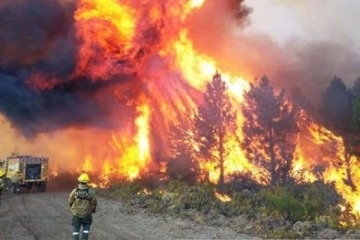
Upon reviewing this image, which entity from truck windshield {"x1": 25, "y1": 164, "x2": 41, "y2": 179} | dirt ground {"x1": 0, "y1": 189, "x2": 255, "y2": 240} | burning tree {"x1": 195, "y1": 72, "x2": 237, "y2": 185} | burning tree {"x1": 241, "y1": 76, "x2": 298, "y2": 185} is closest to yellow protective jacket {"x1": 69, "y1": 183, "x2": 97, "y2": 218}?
dirt ground {"x1": 0, "y1": 189, "x2": 255, "y2": 240}

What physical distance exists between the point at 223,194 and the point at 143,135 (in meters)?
18.9

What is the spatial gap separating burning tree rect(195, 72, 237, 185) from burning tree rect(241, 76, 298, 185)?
2050 millimetres

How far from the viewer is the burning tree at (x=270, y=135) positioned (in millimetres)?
31625

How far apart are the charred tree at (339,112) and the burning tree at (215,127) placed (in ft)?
29.4

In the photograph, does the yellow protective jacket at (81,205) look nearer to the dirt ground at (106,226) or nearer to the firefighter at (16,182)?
the dirt ground at (106,226)

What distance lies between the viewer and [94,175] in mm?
43906

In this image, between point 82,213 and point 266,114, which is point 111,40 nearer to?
point 266,114

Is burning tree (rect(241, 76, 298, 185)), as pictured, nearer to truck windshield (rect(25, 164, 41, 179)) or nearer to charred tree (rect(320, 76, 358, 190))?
charred tree (rect(320, 76, 358, 190))

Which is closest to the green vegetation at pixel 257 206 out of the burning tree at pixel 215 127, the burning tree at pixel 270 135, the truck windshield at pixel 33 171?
the burning tree at pixel 270 135

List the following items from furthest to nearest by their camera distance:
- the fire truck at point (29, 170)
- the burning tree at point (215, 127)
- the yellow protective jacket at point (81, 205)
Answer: the fire truck at point (29, 170) → the burning tree at point (215, 127) → the yellow protective jacket at point (81, 205)

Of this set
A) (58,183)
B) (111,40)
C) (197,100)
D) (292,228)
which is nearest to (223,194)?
(292,228)

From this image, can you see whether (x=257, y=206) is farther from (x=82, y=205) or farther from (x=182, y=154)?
(x=182, y=154)

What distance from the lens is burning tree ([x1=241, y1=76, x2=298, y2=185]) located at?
104 ft

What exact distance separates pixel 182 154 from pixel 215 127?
13.7 feet
